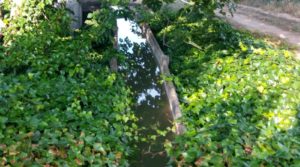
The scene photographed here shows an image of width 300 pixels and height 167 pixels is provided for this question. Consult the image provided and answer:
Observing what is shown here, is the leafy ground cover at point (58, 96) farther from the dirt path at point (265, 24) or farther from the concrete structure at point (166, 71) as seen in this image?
the dirt path at point (265, 24)

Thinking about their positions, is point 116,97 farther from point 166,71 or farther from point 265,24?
point 265,24

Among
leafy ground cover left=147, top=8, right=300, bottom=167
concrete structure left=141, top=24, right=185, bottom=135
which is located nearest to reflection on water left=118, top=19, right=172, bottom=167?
concrete structure left=141, top=24, right=185, bottom=135

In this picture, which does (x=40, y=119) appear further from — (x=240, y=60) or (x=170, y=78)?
(x=240, y=60)

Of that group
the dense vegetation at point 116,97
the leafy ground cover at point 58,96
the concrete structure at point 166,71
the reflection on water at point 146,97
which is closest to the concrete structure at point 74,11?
the dense vegetation at point 116,97

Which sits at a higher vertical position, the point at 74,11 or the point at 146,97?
the point at 74,11

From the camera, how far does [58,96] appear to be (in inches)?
217

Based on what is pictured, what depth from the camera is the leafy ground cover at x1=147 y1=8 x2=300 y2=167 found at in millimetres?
4285

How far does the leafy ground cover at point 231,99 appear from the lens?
4285 mm

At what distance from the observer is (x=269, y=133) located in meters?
4.52

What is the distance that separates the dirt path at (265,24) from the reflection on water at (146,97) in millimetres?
3972

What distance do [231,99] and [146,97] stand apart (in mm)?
2345

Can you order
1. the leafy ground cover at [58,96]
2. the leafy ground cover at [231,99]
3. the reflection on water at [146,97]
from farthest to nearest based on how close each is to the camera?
the reflection on water at [146,97], the leafy ground cover at [231,99], the leafy ground cover at [58,96]

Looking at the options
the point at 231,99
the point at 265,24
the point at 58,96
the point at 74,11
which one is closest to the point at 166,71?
the point at 231,99

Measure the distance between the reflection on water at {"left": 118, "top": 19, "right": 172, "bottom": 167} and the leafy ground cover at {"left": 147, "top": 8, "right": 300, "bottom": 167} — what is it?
545 mm
